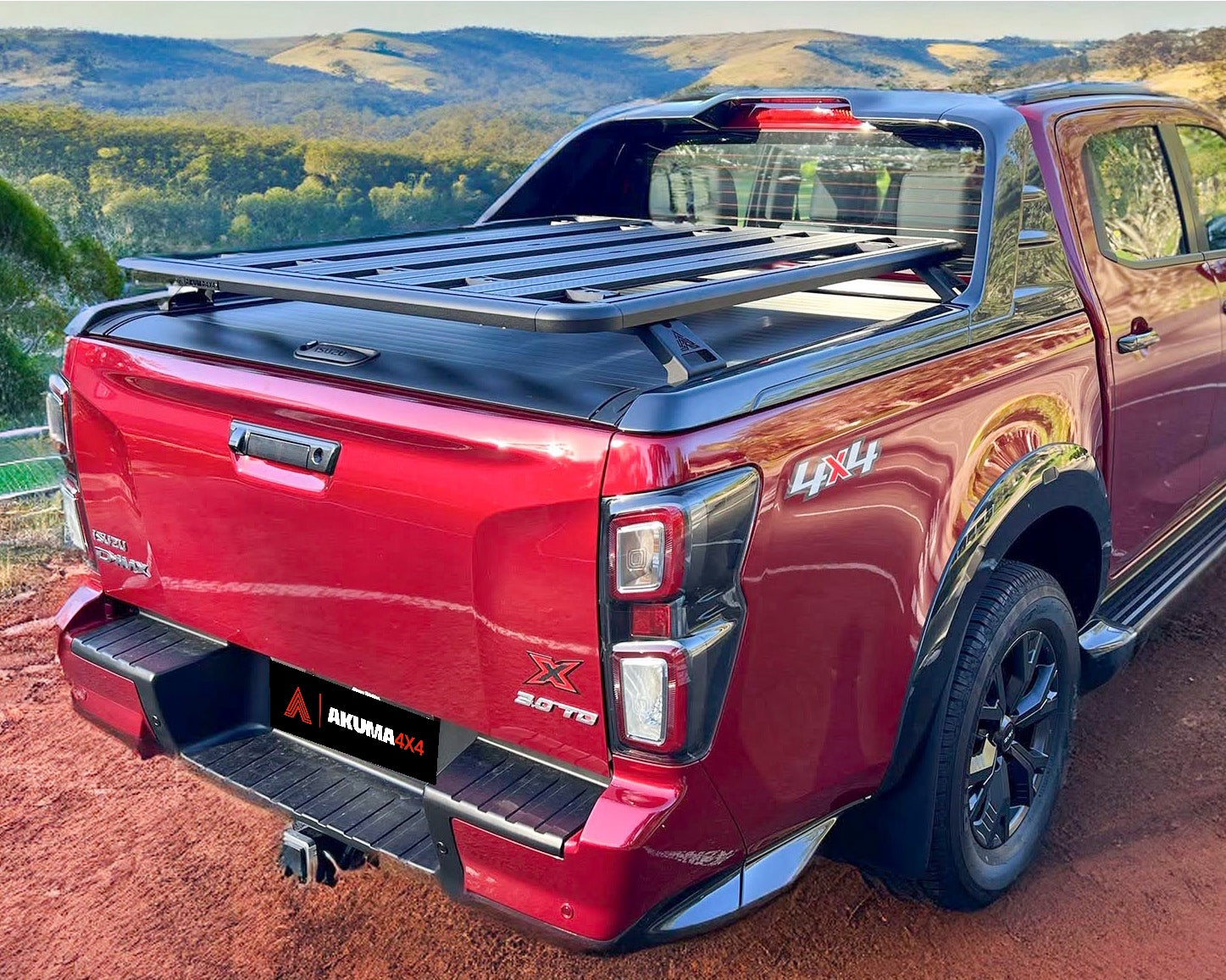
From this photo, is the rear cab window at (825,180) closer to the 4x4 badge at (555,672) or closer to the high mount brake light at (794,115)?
the high mount brake light at (794,115)

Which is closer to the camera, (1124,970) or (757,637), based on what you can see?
(757,637)

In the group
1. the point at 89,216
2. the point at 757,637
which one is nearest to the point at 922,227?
the point at 757,637

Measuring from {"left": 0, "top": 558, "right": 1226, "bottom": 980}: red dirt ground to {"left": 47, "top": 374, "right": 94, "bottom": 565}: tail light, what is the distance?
94 cm

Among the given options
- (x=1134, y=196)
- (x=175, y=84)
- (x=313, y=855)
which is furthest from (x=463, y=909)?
(x=175, y=84)

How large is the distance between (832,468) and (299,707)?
1.29 m

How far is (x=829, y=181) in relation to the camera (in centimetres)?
376

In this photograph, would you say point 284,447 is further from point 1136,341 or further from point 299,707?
point 1136,341

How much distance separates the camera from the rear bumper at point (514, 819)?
2.04 m

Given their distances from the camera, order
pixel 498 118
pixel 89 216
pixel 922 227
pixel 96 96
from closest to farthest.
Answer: pixel 922 227 → pixel 89 216 → pixel 498 118 → pixel 96 96

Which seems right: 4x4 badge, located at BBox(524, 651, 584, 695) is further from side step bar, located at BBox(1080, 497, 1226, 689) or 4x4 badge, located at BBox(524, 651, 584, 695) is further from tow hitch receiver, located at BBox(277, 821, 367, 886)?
side step bar, located at BBox(1080, 497, 1226, 689)

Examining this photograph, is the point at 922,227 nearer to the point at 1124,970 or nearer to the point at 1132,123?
the point at 1132,123

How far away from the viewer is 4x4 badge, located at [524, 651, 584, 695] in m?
2.06

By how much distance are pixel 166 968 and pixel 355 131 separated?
211 feet

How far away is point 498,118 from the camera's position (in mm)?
62219
